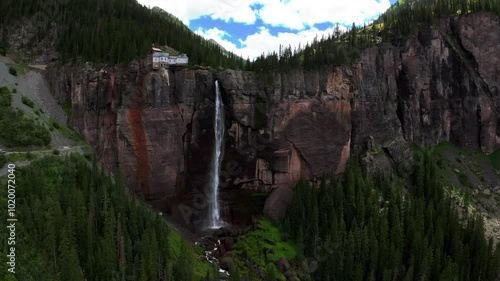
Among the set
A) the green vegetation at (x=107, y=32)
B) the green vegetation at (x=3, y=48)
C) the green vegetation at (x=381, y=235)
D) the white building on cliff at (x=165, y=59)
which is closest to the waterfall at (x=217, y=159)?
the white building on cliff at (x=165, y=59)

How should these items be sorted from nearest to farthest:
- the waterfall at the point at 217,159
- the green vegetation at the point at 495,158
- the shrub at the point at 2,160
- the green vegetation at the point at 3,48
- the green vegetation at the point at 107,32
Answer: the shrub at the point at 2,160
the green vegetation at the point at 107,32
the waterfall at the point at 217,159
the green vegetation at the point at 3,48
the green vegetation at the point at 495,158

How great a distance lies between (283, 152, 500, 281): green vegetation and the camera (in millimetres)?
94500

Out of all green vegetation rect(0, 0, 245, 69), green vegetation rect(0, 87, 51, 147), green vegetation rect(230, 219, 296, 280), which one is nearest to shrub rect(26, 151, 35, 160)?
green vegetation rect(0, 87, 51, 147)

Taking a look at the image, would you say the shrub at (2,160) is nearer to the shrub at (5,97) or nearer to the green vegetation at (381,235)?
the shrub at (5,97)

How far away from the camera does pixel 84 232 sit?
7344 cm

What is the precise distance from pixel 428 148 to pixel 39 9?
440ft

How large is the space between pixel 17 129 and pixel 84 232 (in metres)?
29.9

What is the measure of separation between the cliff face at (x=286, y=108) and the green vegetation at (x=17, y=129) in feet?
40.6

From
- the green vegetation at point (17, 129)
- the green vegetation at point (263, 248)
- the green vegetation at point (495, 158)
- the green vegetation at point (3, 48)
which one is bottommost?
the green vegetation at point (263, 248)

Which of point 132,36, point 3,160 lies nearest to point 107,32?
point 132,36

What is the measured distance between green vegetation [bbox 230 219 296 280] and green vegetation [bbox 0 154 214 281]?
406 inches

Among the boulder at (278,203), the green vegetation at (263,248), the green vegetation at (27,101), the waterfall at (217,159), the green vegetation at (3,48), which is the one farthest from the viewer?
the green vegetation at (3,48)

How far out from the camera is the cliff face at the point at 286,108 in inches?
4087

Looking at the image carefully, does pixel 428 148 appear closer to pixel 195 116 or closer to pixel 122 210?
pixel 195 116
